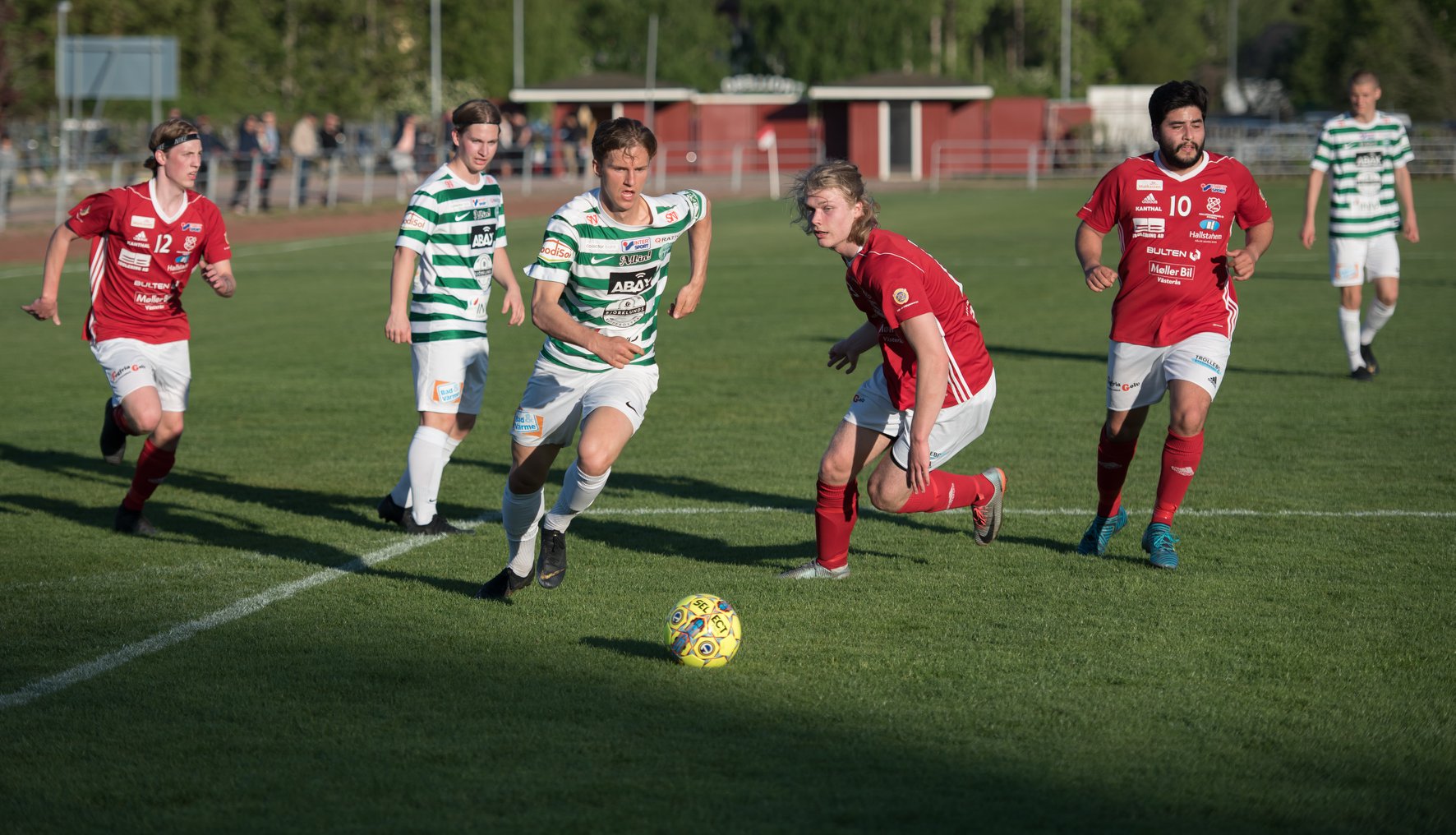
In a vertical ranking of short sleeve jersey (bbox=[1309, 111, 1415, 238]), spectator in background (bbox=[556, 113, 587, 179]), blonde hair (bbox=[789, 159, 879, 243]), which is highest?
spectator in background (bbox=[556, 113, 587, 179])

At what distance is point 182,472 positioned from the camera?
946 centimetres

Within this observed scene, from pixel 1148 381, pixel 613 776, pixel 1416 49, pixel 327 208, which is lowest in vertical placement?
pixel 613 776

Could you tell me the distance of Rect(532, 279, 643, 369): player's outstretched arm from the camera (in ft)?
19.6

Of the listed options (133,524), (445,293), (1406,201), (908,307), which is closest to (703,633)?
(908,307)

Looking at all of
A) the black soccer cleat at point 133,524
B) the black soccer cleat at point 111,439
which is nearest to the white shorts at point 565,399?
the black soccer cleat at point 133,524

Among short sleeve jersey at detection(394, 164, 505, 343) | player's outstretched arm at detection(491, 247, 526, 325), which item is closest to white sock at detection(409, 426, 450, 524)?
short sleeve jersey at detection(394, 164, 505, 343)

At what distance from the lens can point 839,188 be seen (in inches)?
241

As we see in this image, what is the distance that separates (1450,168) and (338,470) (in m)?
43.5

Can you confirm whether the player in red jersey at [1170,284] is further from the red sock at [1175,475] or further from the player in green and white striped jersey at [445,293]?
the player in green and white striped jersey at [445,293]

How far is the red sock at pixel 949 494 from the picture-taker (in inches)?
263

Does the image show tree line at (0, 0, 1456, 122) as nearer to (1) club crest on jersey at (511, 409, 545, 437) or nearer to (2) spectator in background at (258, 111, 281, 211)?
(2) spectator in background at (258, 111, 281, 211)

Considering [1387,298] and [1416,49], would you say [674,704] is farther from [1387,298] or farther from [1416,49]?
[1416,49]

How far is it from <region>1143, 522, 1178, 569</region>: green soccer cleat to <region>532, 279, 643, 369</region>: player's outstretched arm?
2542 mm

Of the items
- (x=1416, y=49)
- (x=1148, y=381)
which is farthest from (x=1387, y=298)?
(x=1416, y=49)
